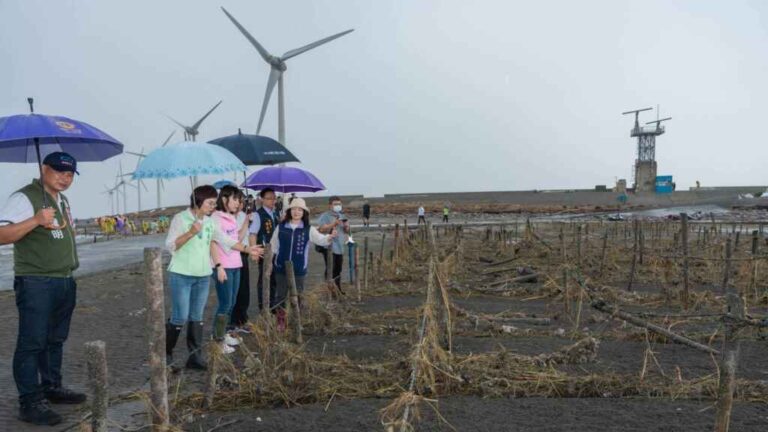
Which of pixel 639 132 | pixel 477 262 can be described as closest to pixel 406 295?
pixel 477 262

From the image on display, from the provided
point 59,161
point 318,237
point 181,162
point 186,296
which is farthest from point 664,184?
point 59,161

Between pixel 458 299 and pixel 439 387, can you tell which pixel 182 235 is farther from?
pixel 458 299

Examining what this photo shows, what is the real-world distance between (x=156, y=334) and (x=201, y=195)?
5.09 ft

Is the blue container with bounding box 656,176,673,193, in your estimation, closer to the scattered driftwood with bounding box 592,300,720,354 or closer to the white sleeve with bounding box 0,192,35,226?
the scattered driftwood with bounding box 592,300,720,354

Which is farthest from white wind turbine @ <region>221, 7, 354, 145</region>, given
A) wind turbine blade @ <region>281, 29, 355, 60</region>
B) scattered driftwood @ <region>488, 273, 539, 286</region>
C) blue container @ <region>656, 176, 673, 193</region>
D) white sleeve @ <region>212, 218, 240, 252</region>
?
blue container @ <region>656, 176, 673, 193</region>

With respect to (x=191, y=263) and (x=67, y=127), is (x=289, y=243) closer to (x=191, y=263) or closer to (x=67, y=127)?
(x=191, y=263)

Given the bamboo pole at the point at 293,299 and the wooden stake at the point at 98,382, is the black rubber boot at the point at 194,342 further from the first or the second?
the wooden stake at the point at 98,382

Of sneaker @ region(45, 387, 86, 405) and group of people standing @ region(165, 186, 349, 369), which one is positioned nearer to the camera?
sneaker @ region(45, 387, 86, 405)

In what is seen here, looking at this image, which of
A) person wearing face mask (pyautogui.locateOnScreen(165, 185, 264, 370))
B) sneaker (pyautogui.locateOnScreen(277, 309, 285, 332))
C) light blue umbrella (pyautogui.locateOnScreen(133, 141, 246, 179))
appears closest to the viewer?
person wearing face mask (pyautogui.locateOnScreen(165, 185, 264, 370))

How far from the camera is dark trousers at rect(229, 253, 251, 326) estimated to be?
640 cm

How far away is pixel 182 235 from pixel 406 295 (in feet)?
19.9

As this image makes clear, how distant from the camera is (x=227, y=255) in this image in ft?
17.9

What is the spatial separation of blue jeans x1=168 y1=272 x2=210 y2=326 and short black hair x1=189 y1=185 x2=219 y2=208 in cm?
61

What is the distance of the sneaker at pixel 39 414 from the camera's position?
12.4 ft
